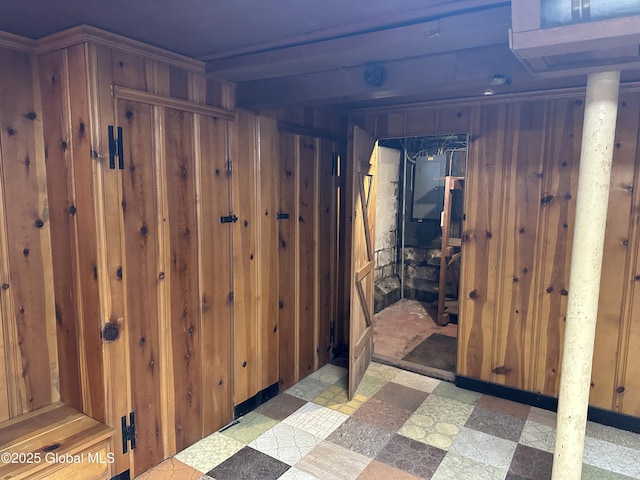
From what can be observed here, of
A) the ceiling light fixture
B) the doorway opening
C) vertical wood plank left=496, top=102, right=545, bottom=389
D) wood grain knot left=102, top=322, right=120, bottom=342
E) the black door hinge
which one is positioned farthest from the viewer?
the doorway opening

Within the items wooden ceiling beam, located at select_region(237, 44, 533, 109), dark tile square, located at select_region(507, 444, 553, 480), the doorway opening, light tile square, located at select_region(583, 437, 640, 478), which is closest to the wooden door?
wooden ceiling beam, located at select_region(237, 44, 533, 109)

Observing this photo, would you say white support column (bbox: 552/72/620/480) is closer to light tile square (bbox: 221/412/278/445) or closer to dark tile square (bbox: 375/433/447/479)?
dark tile square (bbox: 375/433/447/479)

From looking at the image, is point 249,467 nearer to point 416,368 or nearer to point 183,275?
point 183,275

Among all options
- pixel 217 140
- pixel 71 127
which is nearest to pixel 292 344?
pixel 217 140

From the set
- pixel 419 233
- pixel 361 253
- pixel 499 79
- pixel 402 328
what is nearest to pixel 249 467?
pixel 361 253

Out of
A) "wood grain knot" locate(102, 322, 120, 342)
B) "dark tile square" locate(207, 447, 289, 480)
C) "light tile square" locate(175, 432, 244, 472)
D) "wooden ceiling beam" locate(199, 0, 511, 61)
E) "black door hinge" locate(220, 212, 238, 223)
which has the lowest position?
"dark tile square" locate(207, 447, 289, 480)

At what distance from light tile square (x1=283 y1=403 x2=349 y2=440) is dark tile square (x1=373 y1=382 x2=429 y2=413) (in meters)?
0.41

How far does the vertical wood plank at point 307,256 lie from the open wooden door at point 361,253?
13.1 inches

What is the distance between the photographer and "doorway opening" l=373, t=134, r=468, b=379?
494 centimetres

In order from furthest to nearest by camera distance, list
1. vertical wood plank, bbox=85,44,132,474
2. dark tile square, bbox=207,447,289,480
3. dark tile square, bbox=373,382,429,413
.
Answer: dark tile square, bbox=373,382,429,413, dark tile square, bbox=207,447,289,480, vertical wood plank, bbox=85,44,132,474

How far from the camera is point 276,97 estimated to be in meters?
2.48

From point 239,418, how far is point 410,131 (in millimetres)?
2471

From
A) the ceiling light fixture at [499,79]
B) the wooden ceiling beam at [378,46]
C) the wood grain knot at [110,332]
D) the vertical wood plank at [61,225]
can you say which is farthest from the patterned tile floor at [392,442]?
the wooden ceiling beam at [378,46]

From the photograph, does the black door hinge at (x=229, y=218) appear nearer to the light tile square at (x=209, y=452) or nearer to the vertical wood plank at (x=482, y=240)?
the light tile square at (x=209, y=452)
